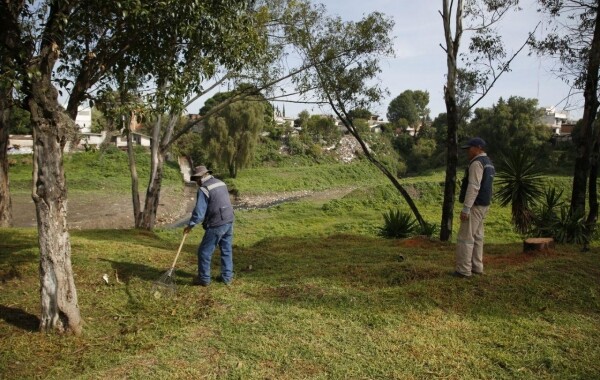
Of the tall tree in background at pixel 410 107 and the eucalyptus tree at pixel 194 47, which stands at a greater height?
the tall tree in background at pixel 410 107

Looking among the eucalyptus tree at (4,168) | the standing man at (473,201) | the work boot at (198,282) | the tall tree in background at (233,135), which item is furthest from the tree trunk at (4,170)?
the tall tree in background at (233,135)

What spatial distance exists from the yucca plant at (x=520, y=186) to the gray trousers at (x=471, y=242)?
504 centimetres

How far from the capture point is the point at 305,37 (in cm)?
1498

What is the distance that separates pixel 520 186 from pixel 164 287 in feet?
28.9

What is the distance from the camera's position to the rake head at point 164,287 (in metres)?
6.32

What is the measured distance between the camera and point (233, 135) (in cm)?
4000

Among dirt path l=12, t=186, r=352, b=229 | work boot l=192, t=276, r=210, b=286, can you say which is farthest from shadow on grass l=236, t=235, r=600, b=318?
dirt path l=12, t=186, r=352, b=229

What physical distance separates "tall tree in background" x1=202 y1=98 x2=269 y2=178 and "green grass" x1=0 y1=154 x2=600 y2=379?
30.7m

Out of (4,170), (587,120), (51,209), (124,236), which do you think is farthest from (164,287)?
(587,120)

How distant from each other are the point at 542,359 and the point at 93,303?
5.11 metres

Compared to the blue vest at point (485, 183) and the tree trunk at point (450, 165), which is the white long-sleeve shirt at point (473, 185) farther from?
the tree trunk at point (450, 165)

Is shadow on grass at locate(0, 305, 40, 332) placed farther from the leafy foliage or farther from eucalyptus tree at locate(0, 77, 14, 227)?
the leafy foliage

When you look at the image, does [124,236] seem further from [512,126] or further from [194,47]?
[512,126]

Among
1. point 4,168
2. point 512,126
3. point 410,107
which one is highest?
point 410,107
